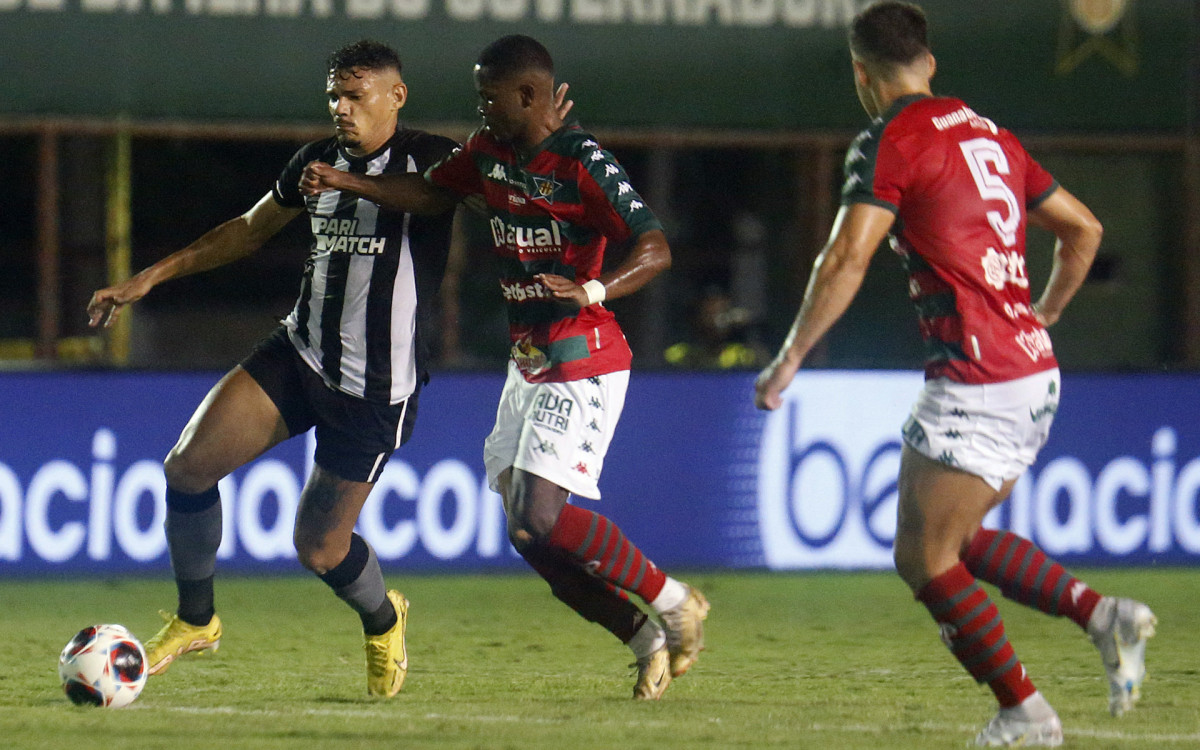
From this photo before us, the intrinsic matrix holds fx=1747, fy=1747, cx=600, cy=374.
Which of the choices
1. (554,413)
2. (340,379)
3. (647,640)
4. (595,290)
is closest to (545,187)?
(595,290)

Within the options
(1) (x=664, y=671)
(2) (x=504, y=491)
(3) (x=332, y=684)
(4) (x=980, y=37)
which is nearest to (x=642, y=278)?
(2) (x=504, y=491)

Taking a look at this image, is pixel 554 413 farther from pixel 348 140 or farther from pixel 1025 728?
pixel 1025 728

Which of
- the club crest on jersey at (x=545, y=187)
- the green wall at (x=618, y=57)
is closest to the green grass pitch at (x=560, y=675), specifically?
the club crest on jersey at (x=545, y=187)

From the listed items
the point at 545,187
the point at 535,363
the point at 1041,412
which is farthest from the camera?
the point at 535,363

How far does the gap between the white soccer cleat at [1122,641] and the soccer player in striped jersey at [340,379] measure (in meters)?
2.23

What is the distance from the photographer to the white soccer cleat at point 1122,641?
4594mm

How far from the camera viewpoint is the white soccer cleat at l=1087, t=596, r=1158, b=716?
4.59 metres

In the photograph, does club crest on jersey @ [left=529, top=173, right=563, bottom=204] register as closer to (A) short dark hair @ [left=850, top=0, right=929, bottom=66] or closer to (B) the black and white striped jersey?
(B) the black and white striped jersey

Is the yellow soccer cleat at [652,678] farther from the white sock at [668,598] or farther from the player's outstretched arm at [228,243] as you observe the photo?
the player's outstretched arm at [228,243]

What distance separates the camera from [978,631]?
4520mm

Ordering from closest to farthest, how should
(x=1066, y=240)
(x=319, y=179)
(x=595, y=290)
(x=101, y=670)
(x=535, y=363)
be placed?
(x=595, y=290) < (x=1066, y=240) < (x=101, y=670) < (x=535, y=363) < (x=319, y=179)

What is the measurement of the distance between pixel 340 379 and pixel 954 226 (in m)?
2.12

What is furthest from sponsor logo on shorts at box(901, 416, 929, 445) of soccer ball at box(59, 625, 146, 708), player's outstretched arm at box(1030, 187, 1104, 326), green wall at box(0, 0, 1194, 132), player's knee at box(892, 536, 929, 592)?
green wall at box(0, 0, 1194, 132)

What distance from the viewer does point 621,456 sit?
8.95m
